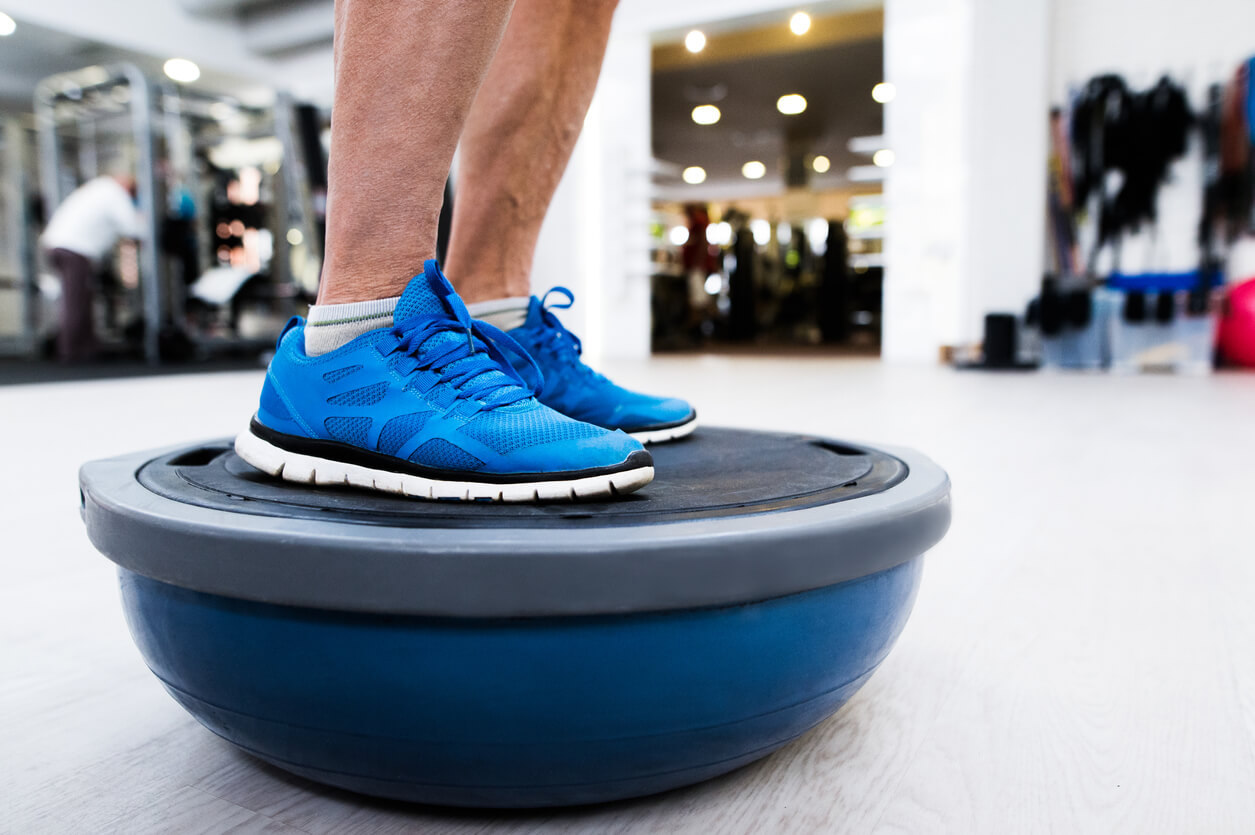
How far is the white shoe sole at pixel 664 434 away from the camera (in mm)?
887

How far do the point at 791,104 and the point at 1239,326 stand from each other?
19.1 feet

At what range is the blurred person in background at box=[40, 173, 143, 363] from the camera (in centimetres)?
546

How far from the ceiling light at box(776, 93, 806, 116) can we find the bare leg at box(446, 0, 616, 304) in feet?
29.0

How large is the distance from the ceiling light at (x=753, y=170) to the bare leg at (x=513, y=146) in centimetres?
1274

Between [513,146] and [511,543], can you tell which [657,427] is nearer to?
[513,146]

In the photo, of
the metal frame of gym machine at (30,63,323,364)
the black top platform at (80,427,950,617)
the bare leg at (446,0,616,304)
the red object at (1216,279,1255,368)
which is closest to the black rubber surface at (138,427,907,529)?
the black top platform at (80,427,950,617)

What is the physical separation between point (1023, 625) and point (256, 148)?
9603mm

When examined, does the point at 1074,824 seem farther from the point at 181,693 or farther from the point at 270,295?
the point at 270,295

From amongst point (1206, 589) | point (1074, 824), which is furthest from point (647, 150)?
point (1074, 824)

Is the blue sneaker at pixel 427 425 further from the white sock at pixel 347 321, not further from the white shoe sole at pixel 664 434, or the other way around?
the white shoe sole at pixel 664 434

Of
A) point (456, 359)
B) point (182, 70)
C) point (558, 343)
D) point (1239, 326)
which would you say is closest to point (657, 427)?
point (558, 343)

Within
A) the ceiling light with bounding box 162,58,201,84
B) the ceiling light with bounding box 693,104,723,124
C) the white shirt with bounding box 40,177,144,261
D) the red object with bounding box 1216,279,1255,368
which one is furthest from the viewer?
the ceiling light with bounding box 693,104,723,124

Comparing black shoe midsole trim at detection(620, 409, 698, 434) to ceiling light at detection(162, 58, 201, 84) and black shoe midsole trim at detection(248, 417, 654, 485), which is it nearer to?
black shoe midsole trim at detection(248, 417, 654, 485)

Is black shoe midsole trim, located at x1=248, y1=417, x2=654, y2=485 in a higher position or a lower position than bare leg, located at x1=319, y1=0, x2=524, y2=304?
lower
